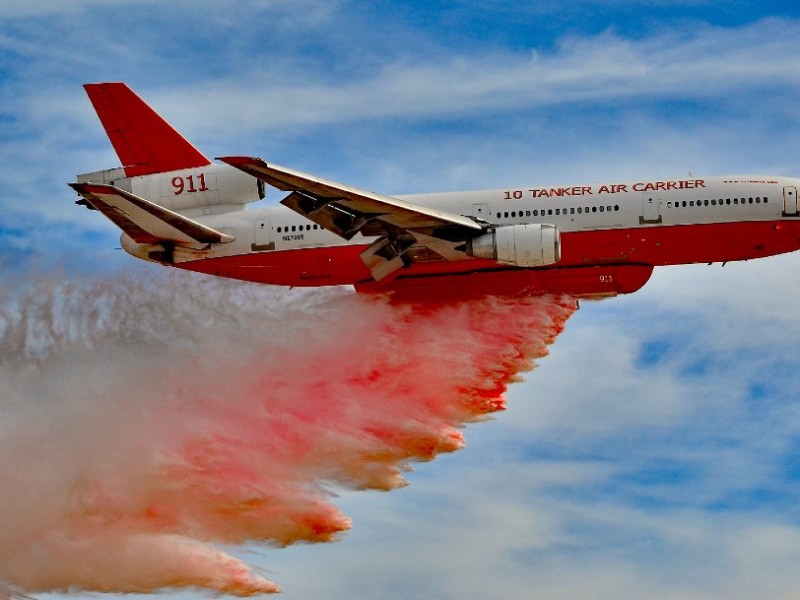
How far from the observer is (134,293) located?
171 feet

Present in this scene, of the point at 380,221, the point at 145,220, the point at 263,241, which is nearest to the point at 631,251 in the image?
the point at 380,221

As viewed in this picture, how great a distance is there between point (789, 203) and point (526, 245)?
32.7 ft

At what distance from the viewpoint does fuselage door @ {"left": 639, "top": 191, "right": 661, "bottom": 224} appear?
1960 inches

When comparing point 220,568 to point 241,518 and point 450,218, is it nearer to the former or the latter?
point 241,518

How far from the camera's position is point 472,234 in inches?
→ 1928

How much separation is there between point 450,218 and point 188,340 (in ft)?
35.5


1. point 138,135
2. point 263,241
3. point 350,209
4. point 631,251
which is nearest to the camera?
point 350,209

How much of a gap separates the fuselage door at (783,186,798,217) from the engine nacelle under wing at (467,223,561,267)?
27.8ft

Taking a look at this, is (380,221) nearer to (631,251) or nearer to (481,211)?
(481,211)

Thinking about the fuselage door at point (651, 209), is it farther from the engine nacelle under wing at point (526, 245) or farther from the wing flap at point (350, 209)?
the wing flap at point (350, 209)

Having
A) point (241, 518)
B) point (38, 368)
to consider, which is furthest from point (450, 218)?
point (38, 368)

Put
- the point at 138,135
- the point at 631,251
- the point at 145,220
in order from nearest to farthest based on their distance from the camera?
1. the point at 631,251
2. the point at 145,220
3. the point at 138,135

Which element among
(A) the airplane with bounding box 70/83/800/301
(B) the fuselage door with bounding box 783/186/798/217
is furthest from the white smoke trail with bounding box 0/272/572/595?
(B) the fuselage door with bounding box 783/186/798/217

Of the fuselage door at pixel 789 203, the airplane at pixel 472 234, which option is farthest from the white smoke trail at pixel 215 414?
the fuselage door at pixel 789 203
